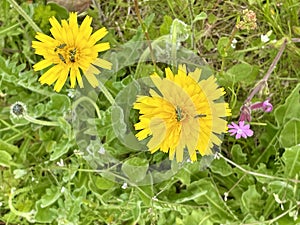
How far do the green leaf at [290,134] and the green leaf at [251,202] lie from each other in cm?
15

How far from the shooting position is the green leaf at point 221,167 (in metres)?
1.55

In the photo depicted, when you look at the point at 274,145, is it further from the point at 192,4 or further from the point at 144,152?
the point at 192,4

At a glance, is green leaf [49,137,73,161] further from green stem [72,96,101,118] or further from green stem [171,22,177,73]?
green stem [171,22,177,73]

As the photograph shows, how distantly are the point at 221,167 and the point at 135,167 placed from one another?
24cm

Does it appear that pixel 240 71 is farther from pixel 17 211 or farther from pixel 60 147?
pixel 17 211

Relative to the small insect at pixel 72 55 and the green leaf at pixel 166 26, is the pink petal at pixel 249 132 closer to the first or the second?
the green leaf at pixel 166 26

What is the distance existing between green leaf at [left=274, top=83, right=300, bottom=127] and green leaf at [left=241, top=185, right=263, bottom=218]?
0.67 feet

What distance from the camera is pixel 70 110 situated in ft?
5.27

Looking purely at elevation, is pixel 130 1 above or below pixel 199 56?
above

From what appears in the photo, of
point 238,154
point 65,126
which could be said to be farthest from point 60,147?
point 238,154

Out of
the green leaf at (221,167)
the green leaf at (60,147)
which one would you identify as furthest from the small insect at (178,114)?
the green leaf at (60,147)

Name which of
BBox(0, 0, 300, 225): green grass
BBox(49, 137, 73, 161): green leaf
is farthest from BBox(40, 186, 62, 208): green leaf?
BBox(49, 137, 73, 161): green leaf

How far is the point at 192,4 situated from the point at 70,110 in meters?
0.47

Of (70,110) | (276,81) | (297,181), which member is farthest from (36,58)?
(297,181)
